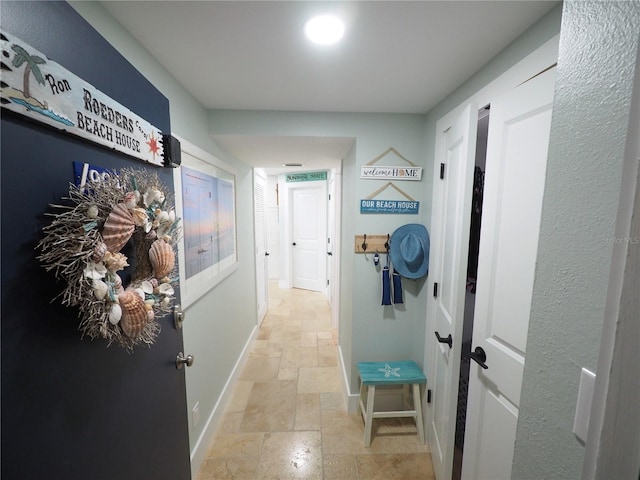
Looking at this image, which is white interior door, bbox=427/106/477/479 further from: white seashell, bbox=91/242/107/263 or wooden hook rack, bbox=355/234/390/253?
white seashell, bbox=91/242/107/263

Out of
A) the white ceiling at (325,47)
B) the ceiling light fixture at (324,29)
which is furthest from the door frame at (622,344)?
the ceiling light fixture at (324,29)

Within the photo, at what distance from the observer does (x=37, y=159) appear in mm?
526

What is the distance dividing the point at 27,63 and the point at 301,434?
219 cm

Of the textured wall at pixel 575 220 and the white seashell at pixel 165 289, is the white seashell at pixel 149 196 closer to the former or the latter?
the white seashell at pixel 165 289

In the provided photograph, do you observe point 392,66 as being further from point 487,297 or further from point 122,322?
point 122,322

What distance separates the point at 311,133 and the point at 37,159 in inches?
57.7

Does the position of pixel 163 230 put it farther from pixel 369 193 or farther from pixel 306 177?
pixel 306 177

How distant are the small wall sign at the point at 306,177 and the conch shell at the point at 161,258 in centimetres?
377

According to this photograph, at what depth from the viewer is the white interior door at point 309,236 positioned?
4508 millimetres

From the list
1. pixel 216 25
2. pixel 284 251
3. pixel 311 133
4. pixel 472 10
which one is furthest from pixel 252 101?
pixel 284 251

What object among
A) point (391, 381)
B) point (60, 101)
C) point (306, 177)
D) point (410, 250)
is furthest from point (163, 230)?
point (306, 177)

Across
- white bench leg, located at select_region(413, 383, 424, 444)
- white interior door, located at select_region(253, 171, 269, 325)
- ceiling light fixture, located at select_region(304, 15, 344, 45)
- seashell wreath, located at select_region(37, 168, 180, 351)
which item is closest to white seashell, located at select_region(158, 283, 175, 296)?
seashell wreath, located at select_region(37, 168, 180, 351)

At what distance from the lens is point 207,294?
66.5 inches

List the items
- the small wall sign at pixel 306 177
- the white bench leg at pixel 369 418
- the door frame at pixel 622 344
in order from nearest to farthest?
the door frame at pixel 622 344 < the white bench leg at pixel 369 418 < the small wall sign at pixel 306 177
